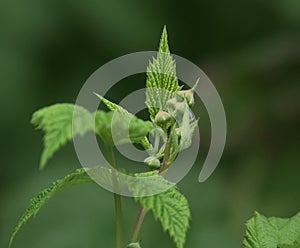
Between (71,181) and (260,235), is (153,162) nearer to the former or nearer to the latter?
(71,181)

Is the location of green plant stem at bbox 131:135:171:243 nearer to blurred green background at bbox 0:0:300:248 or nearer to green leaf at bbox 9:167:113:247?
green leaf at bbox 9:167:113:247

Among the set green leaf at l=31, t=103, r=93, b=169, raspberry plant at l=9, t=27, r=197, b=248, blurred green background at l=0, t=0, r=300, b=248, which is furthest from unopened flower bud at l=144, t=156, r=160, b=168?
blurred green background at l=0, t=0, r=300, b=248

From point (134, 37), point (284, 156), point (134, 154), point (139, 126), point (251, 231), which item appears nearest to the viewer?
point (139, 126)

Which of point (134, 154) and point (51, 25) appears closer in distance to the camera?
point (134, 154)

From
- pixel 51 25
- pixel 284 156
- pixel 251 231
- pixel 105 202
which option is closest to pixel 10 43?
pixel 51 25

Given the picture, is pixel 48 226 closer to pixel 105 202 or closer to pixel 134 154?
pixel 105 202

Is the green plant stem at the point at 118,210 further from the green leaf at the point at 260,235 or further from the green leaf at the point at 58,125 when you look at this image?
the green leaf at the point at 260,235

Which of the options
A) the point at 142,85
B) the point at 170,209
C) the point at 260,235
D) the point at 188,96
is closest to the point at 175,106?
the point at 188,96
